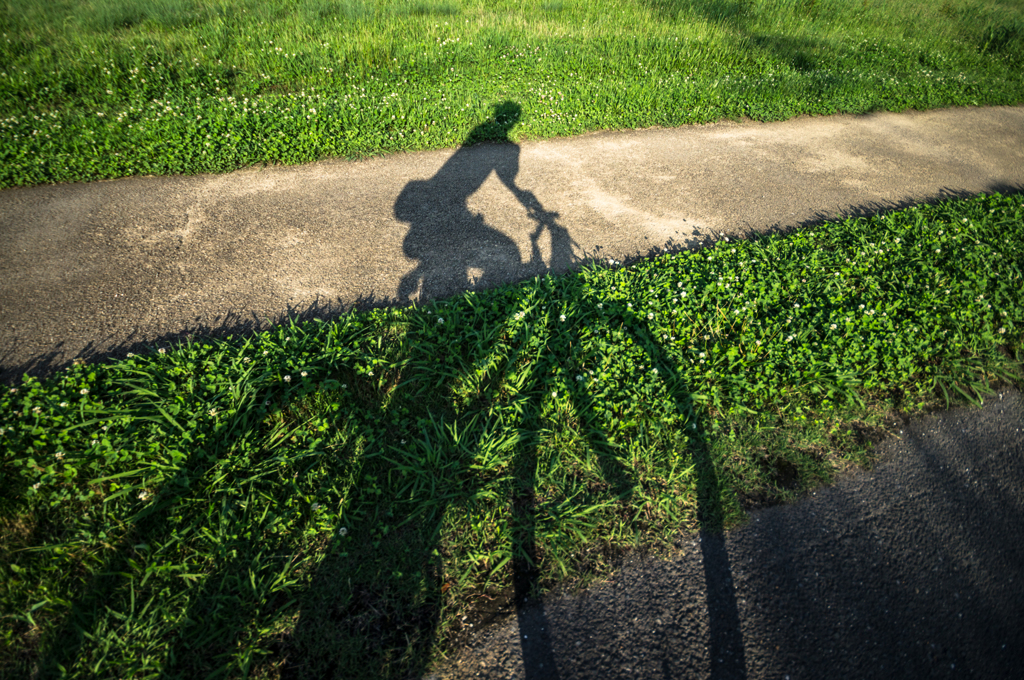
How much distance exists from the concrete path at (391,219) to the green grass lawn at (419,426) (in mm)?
513

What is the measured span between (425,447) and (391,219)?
3.02 m

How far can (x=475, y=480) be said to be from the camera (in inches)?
111

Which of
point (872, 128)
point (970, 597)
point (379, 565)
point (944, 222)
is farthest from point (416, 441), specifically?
point (872, 128)

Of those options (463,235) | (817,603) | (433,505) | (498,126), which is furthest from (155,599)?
(498,126)

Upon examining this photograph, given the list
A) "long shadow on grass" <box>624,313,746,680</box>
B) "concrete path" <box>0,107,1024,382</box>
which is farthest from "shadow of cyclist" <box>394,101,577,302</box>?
"long shadow on grass" <box>624,313,746,680</box>

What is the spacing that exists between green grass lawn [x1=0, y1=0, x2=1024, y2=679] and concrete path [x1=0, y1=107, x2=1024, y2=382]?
1.68ft

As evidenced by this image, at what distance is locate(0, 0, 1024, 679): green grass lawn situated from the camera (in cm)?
227

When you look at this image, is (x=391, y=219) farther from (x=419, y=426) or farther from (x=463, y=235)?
(x=419, y=426)

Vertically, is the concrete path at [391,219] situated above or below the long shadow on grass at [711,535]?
above

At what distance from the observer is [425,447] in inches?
115

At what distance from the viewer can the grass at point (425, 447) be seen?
2.25 metres

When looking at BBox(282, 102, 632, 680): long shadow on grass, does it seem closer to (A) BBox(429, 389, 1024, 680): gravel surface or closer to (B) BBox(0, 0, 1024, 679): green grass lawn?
(B) BBox(0, 0, 1024, 679): green grass lawn

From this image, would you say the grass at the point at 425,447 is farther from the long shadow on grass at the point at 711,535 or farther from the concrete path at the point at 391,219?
the concrete path at the point at 391,219

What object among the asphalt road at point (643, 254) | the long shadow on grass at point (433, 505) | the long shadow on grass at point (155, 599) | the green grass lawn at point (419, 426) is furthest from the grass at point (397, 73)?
the long shadow on grass at point (155, 599)
